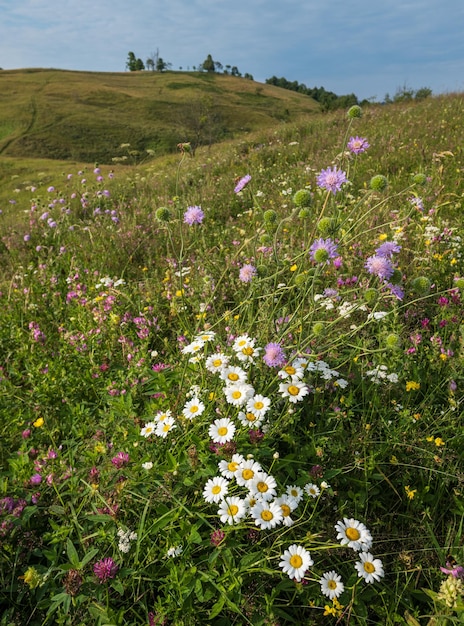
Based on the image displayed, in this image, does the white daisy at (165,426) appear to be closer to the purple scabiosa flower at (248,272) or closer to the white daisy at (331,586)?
the white daisy at (331,586)

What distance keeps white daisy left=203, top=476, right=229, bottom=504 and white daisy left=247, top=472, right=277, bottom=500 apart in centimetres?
11

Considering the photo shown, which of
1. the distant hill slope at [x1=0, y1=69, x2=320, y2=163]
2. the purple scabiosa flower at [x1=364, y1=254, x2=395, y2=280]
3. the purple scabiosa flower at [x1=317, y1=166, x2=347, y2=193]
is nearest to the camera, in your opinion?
the purple scabiosa flower at [x1=364, y1=254, x2=395, y2=280]

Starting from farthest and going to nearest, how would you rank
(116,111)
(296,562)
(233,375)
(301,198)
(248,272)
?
(116,111) < (248,272) < (301,198) < (233,375) < (296,562)

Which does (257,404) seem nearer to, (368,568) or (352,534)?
(352,534)

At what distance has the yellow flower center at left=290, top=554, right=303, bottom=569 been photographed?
132 cm

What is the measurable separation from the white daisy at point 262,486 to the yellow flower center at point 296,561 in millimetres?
198

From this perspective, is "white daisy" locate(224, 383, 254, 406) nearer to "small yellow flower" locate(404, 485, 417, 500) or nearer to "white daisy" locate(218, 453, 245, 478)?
"white daisy" locate(218, 453, 245, 478)

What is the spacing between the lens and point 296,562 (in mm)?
1327

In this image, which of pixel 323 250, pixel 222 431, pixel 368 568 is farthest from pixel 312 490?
pixel 323 250

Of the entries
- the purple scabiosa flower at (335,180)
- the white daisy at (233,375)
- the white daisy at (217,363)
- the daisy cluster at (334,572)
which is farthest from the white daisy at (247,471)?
the purple scabiosa flower at (335,180)

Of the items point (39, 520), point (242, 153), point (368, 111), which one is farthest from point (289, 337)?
point (368, 111)

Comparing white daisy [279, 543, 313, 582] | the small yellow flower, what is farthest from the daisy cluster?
the small yellow flower

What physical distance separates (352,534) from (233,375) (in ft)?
2.45

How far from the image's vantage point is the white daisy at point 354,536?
139 centimetres
